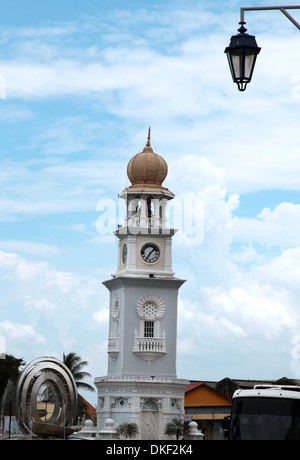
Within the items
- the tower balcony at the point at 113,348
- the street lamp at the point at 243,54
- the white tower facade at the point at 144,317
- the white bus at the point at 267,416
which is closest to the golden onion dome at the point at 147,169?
the white tower facade at the point at 144,317

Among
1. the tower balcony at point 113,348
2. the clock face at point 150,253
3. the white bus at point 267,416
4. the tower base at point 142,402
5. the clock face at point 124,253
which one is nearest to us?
the white bus at point 267,416

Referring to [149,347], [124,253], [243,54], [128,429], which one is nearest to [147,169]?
[124,253]

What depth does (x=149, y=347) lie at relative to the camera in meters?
77.2

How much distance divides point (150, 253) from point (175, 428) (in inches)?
551

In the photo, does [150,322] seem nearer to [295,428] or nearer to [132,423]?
[132,423]

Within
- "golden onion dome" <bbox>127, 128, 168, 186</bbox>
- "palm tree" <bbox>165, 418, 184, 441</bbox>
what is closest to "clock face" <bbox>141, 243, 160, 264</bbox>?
"golden onion dome" <bbox>127, 128, 168, 186</bbox>

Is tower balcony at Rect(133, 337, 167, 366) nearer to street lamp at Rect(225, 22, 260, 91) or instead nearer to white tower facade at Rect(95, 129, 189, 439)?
white tower facade at Rect(95, 129, 189, 439)

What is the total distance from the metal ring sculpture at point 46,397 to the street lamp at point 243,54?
145ft

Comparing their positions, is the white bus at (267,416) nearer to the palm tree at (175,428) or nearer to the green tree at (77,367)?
the palm tree at (175,428)

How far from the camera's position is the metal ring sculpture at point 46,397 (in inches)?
2467

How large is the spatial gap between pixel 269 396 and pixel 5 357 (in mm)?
57102

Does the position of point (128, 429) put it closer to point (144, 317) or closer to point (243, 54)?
point (144, 317)

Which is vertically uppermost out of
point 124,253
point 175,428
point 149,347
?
point 124,253
